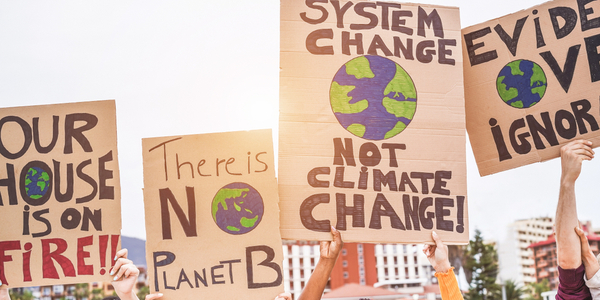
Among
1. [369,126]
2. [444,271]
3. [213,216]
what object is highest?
[369,126]

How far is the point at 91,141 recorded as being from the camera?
9.12 feet

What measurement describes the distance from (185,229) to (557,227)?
6.55 ft

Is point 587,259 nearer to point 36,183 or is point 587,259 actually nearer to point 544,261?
point 36,183

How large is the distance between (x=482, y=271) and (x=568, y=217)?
53204 millimetres

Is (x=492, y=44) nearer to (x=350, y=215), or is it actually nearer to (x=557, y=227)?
(x=557, y=227)

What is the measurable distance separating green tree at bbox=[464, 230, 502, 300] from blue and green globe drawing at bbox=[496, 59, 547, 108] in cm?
5203

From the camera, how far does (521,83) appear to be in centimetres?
314

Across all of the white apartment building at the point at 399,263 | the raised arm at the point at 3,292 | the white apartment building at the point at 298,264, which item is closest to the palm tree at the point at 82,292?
the white apartment building at the point at 298,264

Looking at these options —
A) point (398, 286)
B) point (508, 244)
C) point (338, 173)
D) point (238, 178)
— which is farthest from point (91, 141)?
point (508, 244)

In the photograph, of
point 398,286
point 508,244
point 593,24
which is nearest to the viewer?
point 593,24

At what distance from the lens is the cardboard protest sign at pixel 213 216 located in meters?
2.63

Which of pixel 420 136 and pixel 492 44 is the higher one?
pixel 492 44

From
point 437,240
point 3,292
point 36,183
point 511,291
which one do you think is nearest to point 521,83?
point 437,240

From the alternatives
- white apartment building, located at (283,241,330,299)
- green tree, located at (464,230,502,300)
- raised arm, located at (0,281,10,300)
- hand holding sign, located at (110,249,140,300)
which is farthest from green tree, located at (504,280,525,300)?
white apartment building, located at (283,241,330,299)
